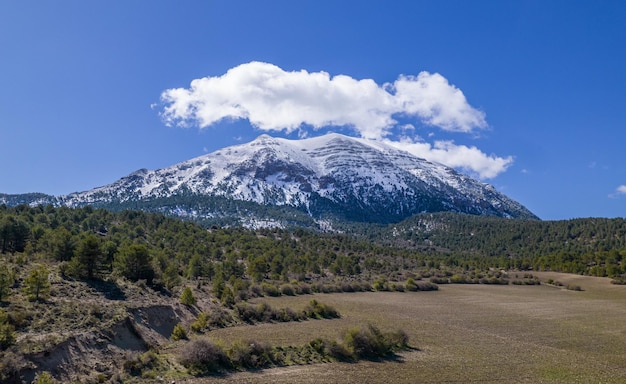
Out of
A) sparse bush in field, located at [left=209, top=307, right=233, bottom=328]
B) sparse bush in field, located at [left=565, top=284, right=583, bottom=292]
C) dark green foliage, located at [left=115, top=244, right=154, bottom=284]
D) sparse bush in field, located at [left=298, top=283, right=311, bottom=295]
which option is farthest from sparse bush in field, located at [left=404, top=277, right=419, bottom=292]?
dark green foliage, located at [left=115, top=244, right=154, bottom=284]

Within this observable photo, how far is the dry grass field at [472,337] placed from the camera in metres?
38.5

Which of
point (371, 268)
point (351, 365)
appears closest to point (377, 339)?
point (351, 365)

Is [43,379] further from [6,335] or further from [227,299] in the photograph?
[227,299]

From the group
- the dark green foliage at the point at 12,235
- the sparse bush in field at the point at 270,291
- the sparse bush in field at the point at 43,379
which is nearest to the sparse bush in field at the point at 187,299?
the sparse bush in field at the point at 43,379

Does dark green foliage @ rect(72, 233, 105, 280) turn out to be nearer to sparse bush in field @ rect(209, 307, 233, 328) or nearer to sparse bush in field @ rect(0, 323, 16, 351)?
sparse bush in field @ rect(209, 307, 233, 328)

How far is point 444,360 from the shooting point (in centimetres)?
4375

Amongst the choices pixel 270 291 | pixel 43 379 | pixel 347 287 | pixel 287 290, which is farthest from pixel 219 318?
pixel 347 287

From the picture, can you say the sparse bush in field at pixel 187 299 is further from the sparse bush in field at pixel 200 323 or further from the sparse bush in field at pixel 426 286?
the sparse bush in field at pixel 426 286

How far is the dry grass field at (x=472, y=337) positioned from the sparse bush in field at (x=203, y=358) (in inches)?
85.9

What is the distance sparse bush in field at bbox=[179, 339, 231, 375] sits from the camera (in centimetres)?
3881

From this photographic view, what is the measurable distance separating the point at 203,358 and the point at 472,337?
112ft

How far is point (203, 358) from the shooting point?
39.2m

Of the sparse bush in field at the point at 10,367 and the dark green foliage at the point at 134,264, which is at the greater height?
the dark green foliage at the point at 134,264

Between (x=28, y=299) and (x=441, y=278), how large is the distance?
120 metres
